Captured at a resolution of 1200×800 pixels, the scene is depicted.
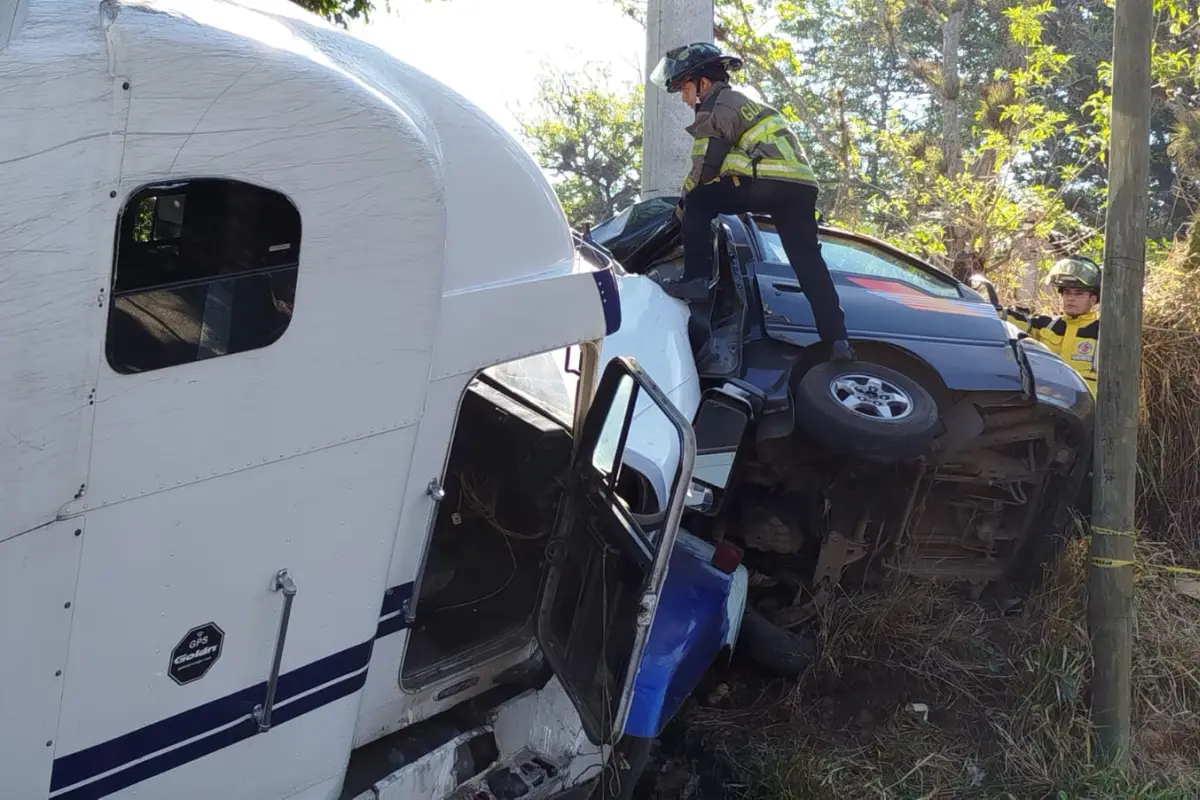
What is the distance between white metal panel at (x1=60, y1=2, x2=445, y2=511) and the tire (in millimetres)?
2407

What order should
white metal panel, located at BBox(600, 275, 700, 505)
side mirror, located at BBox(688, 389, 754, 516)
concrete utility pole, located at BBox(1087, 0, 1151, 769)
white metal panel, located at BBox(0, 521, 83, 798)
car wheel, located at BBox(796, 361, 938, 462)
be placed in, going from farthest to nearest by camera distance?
car wheel, located at BBox(796, 361, 938, 462)
side mirror, located at BBox(688, 389, 754, 516)
concrete utility pole, located at BBox(1087, 0, 1151, 769)
white metal panel, located at BBox(600, 275, 700, 505)
white metal panel, located at BBox(0, 521, 83, 798)

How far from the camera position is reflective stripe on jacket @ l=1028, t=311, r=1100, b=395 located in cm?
644

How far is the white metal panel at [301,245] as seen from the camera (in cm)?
194

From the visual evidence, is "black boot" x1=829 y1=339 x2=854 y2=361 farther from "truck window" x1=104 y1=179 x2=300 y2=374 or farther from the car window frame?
"truck window" x1=104 y1=179 x2=300 y2=374

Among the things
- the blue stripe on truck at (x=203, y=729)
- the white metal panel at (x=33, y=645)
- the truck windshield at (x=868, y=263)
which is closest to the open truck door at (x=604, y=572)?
the blue stripe on truck at (x=203, y=729)

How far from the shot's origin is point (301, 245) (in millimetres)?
2199

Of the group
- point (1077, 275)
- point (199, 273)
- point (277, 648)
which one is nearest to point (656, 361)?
point (277, 648)

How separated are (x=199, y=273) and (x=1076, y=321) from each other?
5.85 metres

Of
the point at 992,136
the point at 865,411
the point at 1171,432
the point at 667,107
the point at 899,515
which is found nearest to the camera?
the point at 865,411

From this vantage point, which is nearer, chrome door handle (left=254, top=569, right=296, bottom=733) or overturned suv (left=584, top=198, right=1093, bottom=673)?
chrome door handle (left=254, top=569, right=296, bottom=733)

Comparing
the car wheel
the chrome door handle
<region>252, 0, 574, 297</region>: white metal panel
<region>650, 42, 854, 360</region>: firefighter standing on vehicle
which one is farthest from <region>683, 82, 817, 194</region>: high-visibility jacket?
the chrome door handle

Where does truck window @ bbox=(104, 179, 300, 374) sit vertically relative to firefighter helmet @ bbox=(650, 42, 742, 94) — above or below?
below

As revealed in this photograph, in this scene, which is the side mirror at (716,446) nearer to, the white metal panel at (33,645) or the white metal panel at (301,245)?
the white metal panel at (301,245)

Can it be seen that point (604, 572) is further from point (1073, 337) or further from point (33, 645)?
point (1073, 337)
